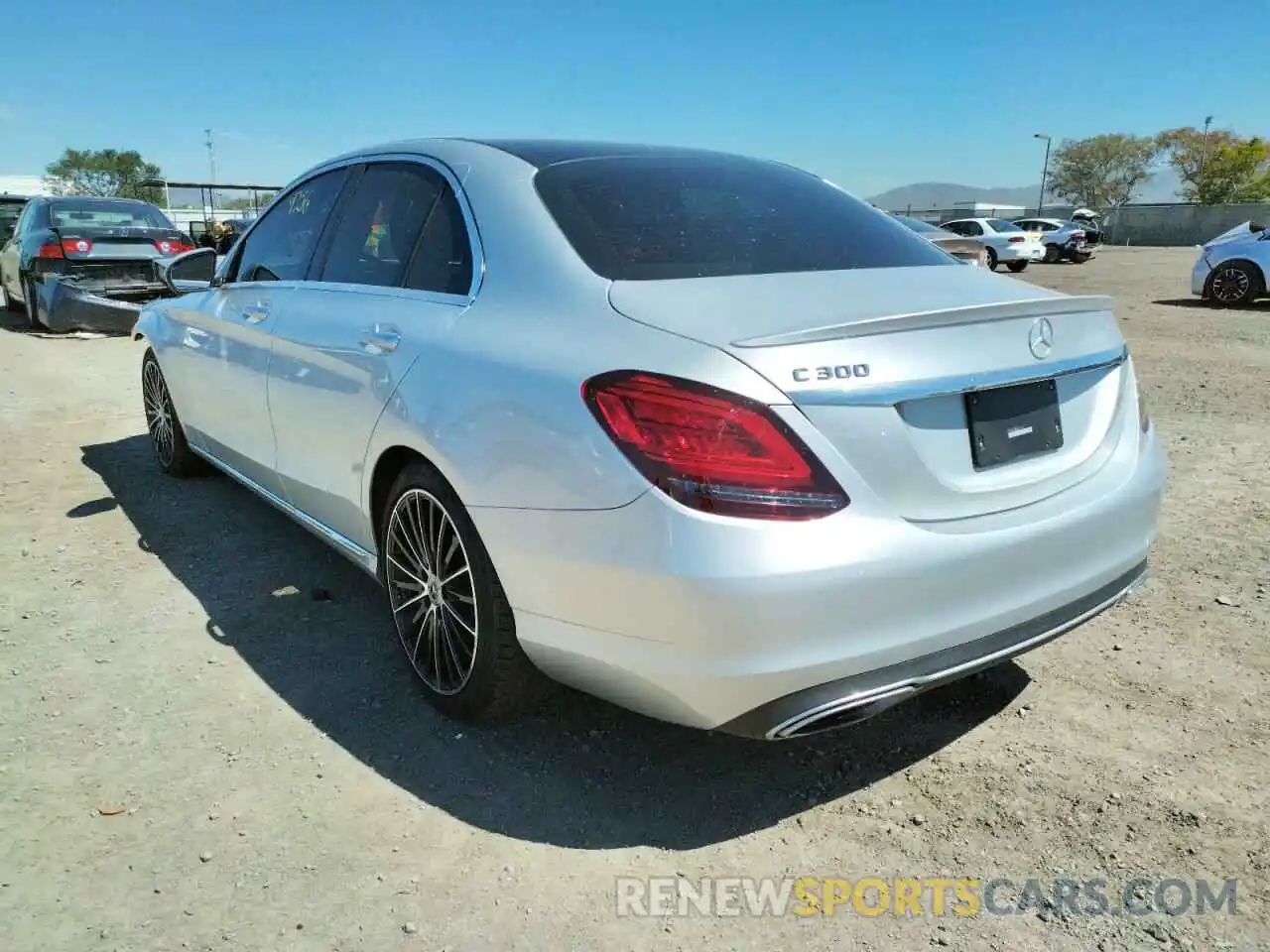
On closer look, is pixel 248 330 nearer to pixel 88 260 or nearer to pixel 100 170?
pixel 88 260

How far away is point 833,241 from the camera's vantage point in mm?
2699

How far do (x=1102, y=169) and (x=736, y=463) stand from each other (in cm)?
9721

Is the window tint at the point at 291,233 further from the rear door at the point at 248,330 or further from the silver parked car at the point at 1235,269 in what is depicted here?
the silver parked car at the point at 1235,269

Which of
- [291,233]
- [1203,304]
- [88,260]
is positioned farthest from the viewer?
[1203,304]

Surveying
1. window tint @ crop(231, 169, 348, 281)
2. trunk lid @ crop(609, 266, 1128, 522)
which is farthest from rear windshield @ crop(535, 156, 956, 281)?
window tint @ crop(231, 169, 348, 281)

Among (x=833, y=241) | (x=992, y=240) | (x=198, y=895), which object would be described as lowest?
→ (x=198, y=895)

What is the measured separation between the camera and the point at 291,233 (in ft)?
12.4

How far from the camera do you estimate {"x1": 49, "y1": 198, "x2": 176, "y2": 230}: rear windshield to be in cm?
1099

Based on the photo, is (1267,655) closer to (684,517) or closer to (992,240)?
(684,517)

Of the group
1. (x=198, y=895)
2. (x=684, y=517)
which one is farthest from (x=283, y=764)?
(x=684, y=517)

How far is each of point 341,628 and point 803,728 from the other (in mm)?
2045

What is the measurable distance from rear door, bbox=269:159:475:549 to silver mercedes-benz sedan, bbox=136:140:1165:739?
16 millimetres

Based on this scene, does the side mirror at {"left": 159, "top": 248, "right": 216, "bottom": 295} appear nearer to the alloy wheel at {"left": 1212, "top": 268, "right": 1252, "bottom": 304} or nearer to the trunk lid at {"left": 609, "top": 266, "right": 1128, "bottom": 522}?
the trunk lid at {"left": 609, "top": 266, "right": 1128, "bottom": 522}

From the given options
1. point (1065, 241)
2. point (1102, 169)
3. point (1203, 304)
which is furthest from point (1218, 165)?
point (1203, 304)
